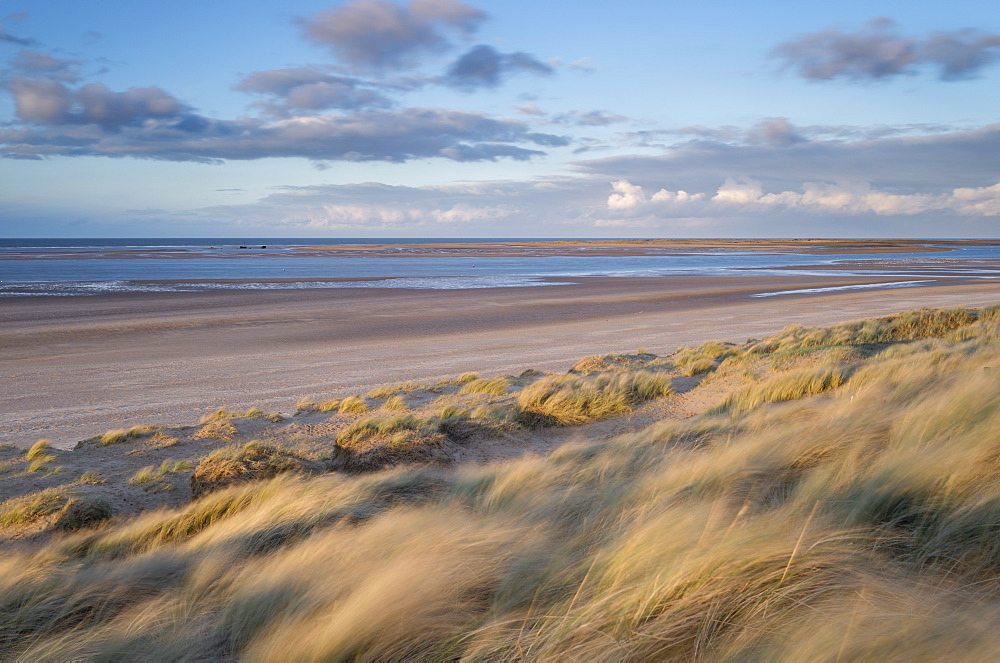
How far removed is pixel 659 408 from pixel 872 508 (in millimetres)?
6836

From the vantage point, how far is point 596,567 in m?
3.02

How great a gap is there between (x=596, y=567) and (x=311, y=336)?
19897mm

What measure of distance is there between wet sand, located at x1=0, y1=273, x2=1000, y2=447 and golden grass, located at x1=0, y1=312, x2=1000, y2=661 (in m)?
8.23

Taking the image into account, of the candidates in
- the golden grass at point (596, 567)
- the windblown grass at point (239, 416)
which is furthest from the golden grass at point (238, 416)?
the golden grass at point (596, 567)

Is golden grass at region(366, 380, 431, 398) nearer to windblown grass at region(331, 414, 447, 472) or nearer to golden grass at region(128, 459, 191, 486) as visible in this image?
windblown grass at region(331, 414, 447, 472)

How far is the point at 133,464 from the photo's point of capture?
26.9 feet

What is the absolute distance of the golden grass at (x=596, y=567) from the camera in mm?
2391

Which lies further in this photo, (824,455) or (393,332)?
(393,332)

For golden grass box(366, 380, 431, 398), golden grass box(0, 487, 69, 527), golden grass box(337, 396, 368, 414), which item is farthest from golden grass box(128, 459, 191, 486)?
golden grass box(366, 380, 431, 398)

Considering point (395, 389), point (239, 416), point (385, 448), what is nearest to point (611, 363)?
point (395, 389)

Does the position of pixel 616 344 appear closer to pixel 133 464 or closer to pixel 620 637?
pixel 133 464

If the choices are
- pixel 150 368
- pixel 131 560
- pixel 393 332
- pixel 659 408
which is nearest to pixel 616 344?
pixel 393 332

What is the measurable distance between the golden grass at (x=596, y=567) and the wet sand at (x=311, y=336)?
823 cm

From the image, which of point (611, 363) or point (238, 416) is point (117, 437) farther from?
point (611, 363)
